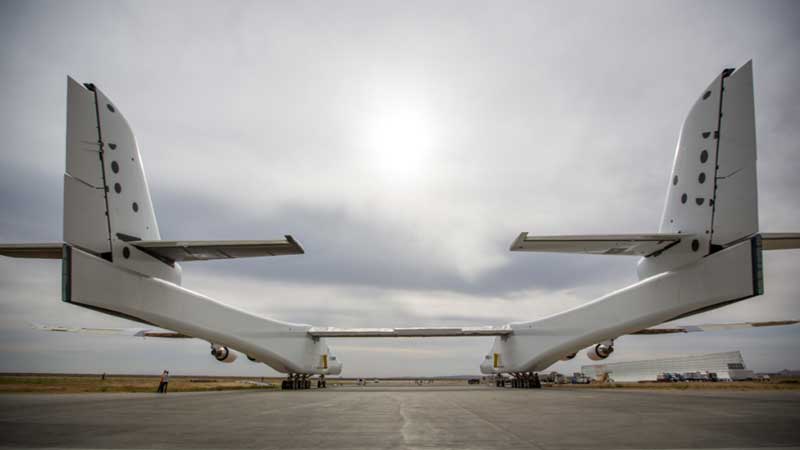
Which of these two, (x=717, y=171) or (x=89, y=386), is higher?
(x=717, y=171)

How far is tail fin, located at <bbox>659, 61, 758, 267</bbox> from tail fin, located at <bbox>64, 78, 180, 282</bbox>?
14.8 meters

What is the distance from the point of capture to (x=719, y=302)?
560 inches

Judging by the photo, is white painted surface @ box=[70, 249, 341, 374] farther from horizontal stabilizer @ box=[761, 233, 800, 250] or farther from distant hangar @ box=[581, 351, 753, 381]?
distant hangar @ box=[581, 351, 753, 381]

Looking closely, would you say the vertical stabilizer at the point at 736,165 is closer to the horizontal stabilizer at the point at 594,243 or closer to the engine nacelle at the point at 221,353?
the horizontal stabilizer at the point at 594,243

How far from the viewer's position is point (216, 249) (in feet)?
44.9

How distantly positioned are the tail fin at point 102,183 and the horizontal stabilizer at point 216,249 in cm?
56

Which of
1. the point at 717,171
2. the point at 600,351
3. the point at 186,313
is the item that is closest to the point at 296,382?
the point at 186,313

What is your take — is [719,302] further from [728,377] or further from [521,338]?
[728,377]

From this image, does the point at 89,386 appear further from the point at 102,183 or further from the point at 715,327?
the point at 715,327

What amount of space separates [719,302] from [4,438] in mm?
14994

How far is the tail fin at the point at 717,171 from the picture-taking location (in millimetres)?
12789

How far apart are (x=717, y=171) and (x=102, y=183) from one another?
15.2m

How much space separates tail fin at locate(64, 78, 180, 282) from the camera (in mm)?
13469

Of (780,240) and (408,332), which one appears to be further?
(408,332)
